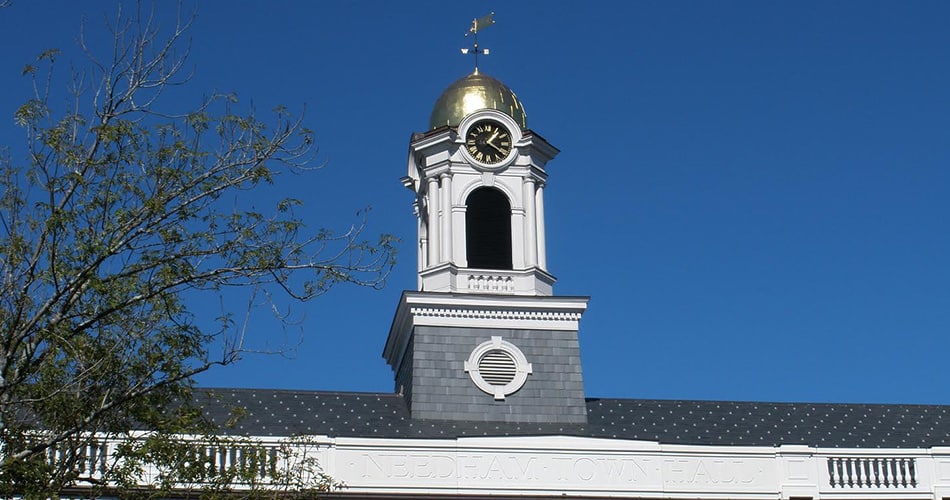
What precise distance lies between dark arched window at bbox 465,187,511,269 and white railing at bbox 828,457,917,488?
32.3 ft

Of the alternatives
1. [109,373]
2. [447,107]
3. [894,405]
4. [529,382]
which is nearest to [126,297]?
[109,373]

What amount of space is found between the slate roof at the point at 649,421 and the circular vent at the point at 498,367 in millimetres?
968

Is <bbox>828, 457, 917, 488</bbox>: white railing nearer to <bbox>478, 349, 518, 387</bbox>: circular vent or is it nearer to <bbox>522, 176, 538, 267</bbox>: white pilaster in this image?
<bbox>478, 349, 518, 387</bbox>: circular vent

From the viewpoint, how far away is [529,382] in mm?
34312

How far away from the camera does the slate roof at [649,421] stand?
32.6m

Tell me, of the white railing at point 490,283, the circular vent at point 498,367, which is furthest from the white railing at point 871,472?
the white railing at point 490,283

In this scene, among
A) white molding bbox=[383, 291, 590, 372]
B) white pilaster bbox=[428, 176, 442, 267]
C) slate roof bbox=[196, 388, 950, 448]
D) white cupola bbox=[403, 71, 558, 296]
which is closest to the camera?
slate roof bbox=[196, 388, 950, 448]

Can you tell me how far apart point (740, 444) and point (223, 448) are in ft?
56.4

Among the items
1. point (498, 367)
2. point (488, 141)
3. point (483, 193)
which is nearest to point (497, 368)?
point (498, 367)

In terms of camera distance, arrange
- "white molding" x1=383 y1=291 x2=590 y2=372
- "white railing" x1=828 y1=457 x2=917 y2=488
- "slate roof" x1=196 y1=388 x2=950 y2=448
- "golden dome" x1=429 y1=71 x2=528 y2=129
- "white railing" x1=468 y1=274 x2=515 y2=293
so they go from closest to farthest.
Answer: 1. "white railing" x1=828 y1=457 x2=917 y2=488
2. "slate roof" x1=196 y1=388 x2=950 y2=448
3. "white molding" x1=383 y1=291 x2=590 y2=372
4. "white railing" x1=468 y1=274 x2=515 y2=293
5. "golden dome" x1=429 y1=71 x2=528 y2=129

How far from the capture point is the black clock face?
37062 millimetres

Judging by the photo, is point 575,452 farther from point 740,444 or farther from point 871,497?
point 871,497

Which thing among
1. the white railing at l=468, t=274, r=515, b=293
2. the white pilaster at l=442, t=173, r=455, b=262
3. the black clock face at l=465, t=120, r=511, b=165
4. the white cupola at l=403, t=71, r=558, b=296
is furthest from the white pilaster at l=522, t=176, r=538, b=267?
the white pilaster at l=442, t=173, r=455, b=262

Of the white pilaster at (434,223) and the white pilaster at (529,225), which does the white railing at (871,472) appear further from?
the white pilaster at (434,223)
